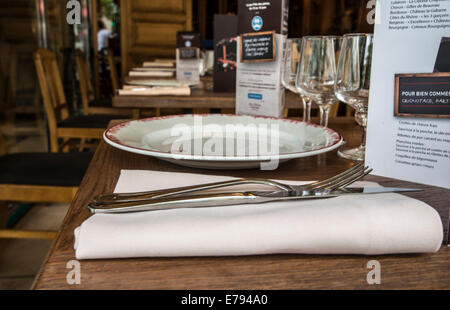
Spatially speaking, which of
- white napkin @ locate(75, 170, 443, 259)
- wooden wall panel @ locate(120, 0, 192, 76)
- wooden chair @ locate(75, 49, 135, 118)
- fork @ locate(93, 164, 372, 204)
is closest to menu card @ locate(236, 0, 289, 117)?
fork @ locate(93, 164, 372, 204)

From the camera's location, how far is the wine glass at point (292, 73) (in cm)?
88

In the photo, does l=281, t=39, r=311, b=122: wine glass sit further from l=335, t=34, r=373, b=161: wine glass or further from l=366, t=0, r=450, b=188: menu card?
l=366, t=0, r=450, b=188: menu card

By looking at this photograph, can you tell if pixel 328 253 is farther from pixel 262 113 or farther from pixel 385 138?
pixel 262 113

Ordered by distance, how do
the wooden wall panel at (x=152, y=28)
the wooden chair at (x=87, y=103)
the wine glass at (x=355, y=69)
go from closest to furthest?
1. the wine glass at (x=355, y=69)
2. the wooden chair at (x=87, y=103)
3. the wooden wall panel at (x=152, y=28)

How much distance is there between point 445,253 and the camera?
332 mm

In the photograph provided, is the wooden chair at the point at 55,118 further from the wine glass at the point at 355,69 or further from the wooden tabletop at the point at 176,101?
the wine glass at the point at 355,69

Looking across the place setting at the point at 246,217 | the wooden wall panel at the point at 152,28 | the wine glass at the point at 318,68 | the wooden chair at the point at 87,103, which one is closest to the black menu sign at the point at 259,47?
the wine glass at the point at 318,68

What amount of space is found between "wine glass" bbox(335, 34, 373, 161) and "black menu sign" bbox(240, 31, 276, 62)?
0.27 m

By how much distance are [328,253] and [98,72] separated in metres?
5.89

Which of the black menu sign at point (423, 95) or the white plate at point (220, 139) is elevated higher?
the black menu sign at point (423, 95)

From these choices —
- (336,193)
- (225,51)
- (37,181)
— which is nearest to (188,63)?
(225,51)

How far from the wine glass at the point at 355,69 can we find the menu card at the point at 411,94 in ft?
0.29

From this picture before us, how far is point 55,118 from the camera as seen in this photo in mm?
2211

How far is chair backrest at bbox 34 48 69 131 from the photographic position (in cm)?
200
